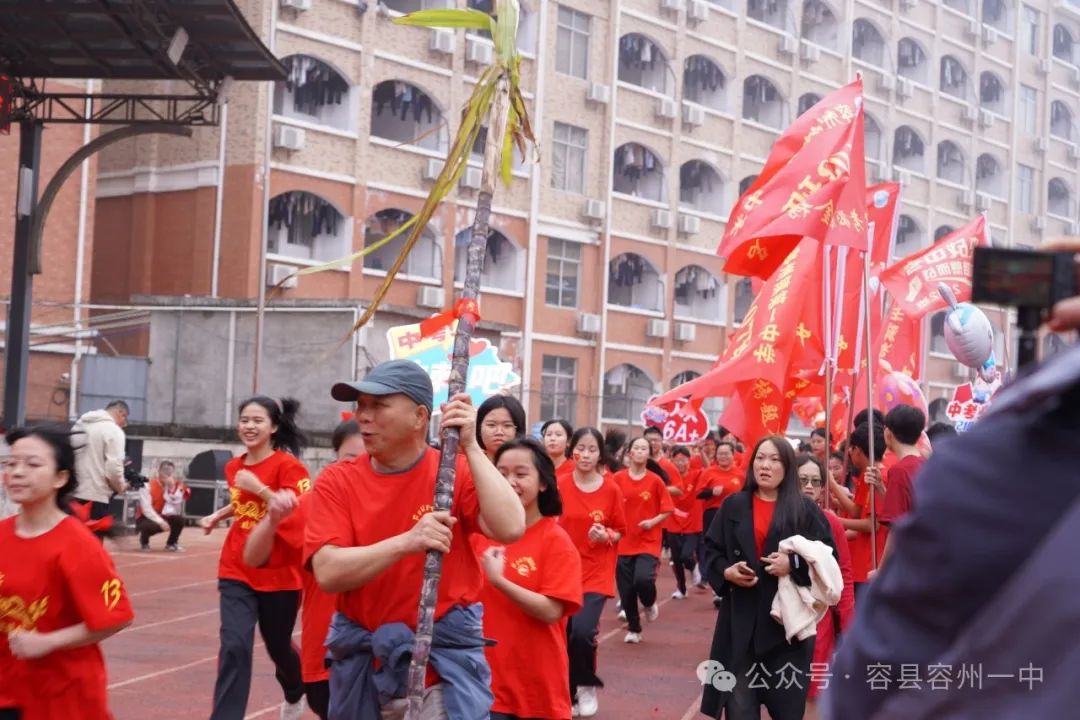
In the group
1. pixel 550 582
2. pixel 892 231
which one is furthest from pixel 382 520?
pixel 892 231

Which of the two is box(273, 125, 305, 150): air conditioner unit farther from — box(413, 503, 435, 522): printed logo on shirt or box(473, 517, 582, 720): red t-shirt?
box(413, 503, 435, 522): printed logo on shirt

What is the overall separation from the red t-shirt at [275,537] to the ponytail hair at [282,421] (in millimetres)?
73

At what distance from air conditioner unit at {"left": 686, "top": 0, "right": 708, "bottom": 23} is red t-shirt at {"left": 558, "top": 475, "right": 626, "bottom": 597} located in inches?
1196

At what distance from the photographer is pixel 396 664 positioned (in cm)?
473

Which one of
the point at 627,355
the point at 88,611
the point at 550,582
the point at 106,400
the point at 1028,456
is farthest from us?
the point at 627,355

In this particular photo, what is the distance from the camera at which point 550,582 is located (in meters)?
6.34

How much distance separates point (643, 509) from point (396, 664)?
8.48 metres

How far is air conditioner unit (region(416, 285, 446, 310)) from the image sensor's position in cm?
3297

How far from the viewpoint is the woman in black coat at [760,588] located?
7.30 meters

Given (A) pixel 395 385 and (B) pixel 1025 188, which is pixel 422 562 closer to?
(A) pixel 395 385

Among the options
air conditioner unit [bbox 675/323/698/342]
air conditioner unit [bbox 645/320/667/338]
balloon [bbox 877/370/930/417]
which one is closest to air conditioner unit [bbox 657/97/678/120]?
air conditioner unit [bbox 645/320/667/338]

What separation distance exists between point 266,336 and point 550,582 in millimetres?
21410

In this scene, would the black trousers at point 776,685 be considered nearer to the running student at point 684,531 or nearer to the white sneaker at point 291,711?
the white sneaker at point 291,711

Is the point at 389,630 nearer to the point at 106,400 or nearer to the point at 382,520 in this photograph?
the point at 382,520
